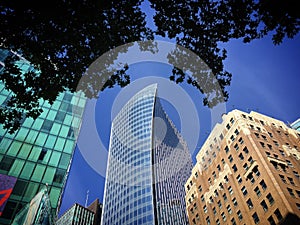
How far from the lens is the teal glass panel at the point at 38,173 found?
27772 millimetres

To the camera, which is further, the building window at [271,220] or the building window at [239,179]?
the building window at [239,179]

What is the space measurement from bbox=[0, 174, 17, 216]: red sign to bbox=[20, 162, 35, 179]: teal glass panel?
4.83ft

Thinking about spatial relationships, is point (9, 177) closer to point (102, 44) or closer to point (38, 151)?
point (38, 151)

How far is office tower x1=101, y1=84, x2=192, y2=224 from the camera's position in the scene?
96438 millimetres

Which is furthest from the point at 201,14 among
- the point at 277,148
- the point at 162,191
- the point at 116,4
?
the point at 162,191

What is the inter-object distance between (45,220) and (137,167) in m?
92.9

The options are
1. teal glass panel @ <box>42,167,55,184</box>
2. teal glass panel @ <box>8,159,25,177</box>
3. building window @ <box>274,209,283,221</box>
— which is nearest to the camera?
teal glass panel @ <box>8,159,25,177</box>

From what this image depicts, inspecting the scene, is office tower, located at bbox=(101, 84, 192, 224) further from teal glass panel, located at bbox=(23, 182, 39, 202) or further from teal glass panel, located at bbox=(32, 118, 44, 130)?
teal glass panel, located at bbox=(23, 182, 39, 202)

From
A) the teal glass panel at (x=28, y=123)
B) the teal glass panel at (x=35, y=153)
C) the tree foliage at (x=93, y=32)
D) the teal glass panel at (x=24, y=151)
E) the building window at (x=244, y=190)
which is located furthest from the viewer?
the building window at (x=244, y=190)

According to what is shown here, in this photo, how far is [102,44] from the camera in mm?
11492

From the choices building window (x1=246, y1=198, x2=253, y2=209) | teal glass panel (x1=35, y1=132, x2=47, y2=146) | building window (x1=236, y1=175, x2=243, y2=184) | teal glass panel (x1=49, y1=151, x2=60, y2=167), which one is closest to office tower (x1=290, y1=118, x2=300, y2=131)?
building window (x1=236, y1=175, x2=243, y2=184)

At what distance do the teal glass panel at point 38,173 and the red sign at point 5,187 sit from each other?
2.26 m

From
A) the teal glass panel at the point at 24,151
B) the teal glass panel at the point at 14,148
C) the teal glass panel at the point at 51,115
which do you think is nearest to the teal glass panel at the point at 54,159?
the teal glass panel at the point at 24,151

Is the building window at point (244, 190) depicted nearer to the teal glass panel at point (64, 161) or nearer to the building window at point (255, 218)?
the building window at point (255, 218)
